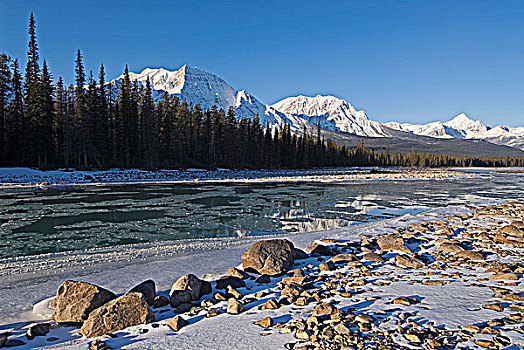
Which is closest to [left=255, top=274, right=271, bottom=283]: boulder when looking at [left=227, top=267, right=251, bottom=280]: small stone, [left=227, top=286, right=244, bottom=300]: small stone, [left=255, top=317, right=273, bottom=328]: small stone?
[left=227, top=267, right=251, bottom=280]: small stone

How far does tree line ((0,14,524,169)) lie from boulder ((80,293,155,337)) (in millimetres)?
40830

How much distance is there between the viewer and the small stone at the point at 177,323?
467cm

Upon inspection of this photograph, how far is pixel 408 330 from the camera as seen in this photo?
13.9 ft

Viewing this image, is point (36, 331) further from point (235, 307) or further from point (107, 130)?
point (107, 130)

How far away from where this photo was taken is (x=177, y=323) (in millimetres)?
4715

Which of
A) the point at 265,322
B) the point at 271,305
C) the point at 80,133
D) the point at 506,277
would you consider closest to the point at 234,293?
the point at 271,305

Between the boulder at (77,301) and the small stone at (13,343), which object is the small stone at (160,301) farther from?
the small stone at (13,343)

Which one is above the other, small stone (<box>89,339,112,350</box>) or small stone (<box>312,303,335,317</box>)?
small stone (<box>312,303,335,317</box>)

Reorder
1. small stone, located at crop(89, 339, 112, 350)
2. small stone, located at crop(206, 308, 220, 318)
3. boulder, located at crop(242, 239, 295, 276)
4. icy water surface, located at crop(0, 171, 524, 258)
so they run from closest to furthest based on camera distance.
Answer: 1. small stone, located at crop(89, 339, 112, 350)
2. small stone, located at crop(206, 308, 220, 318)
3. boulder, located at crop(242, 239, 295, 276)
4. icy water surface, located at crop(0, 171, 524, 258)

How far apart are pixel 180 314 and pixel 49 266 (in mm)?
4746

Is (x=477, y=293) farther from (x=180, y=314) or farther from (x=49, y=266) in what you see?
(x=49, y=266)

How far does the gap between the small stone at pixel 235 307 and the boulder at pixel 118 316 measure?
3.73 feet

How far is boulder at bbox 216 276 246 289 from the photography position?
20.9ft

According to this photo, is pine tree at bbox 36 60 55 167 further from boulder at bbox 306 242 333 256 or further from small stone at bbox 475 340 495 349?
small stone at bbox 475 340 495 349
